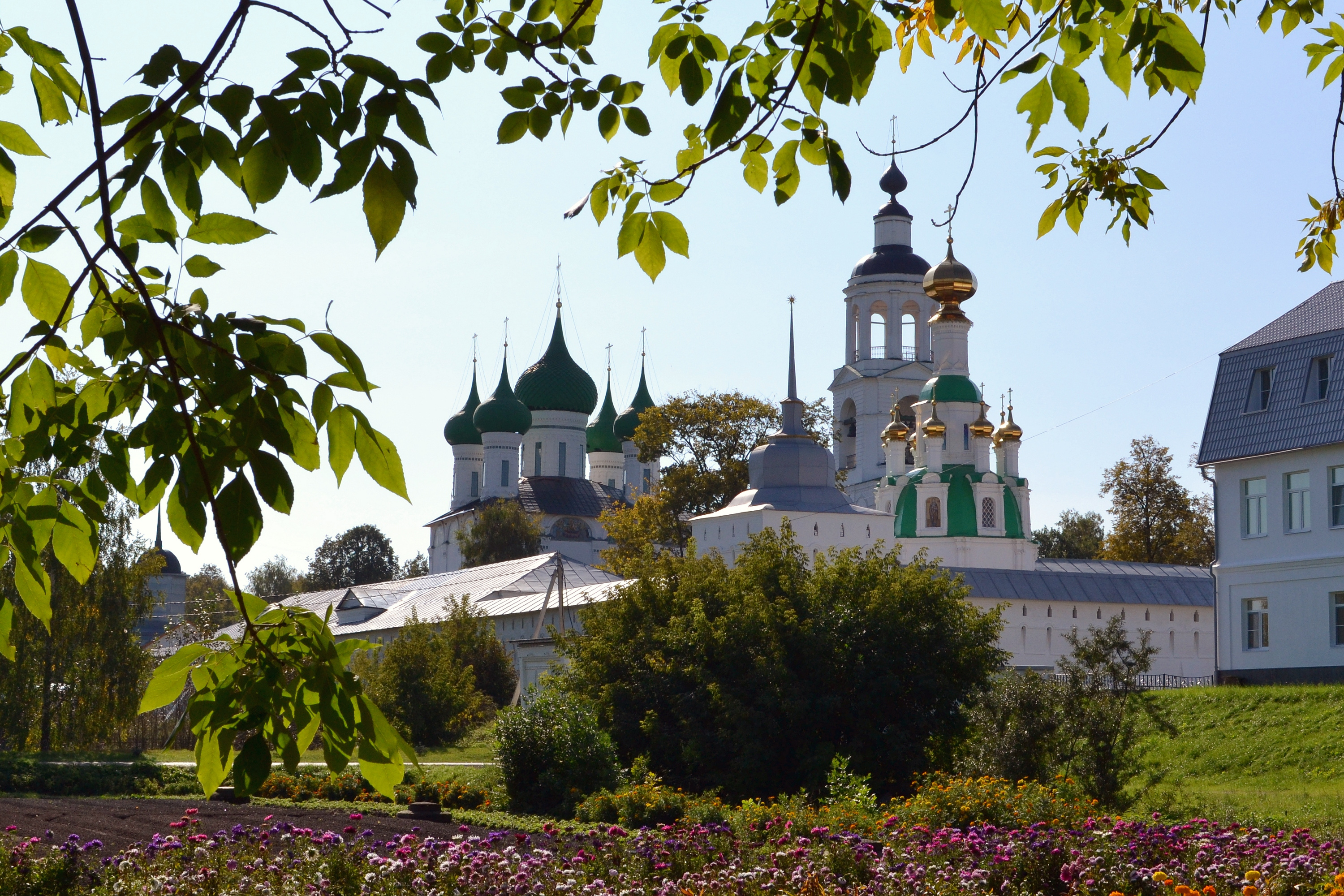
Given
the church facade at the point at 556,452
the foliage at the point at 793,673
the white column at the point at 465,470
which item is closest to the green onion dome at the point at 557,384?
the church facade at the point at 556,452

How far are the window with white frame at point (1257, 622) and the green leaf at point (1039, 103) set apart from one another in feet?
81.4

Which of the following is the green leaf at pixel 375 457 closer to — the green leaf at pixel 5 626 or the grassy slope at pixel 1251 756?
the green leaf at pixel 5 626

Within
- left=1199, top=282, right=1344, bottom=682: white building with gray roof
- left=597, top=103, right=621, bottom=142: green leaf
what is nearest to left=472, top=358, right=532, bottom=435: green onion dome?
left=1199, top=282, right=1344, bottom=682: white building with gray roof

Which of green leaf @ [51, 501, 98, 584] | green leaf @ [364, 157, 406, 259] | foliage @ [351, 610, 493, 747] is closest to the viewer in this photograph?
green leaf @ [364, 157, 406, 259]

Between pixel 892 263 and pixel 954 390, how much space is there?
17.6m

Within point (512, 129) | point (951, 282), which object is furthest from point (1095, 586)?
point (512, 129)

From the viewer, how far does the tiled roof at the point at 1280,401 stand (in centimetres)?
2373

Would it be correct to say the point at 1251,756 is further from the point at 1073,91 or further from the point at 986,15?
the point at 986,15

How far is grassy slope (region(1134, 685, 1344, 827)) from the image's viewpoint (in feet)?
48.9

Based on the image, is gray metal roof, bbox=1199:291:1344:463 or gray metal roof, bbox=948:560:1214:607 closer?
→ gray metal roof, bbox=1199:291:1344:463

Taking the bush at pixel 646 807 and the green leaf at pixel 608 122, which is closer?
the green leaf at pixel 608 122

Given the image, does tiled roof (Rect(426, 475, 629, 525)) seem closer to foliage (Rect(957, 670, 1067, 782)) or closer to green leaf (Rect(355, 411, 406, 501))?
foliage (Rect(957, 670, 1067, 782))

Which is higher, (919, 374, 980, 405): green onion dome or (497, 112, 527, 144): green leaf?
(919, 374, 980, 405): green onion dome

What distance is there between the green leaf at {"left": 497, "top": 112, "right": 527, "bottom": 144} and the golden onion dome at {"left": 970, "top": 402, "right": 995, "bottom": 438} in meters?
45.4
